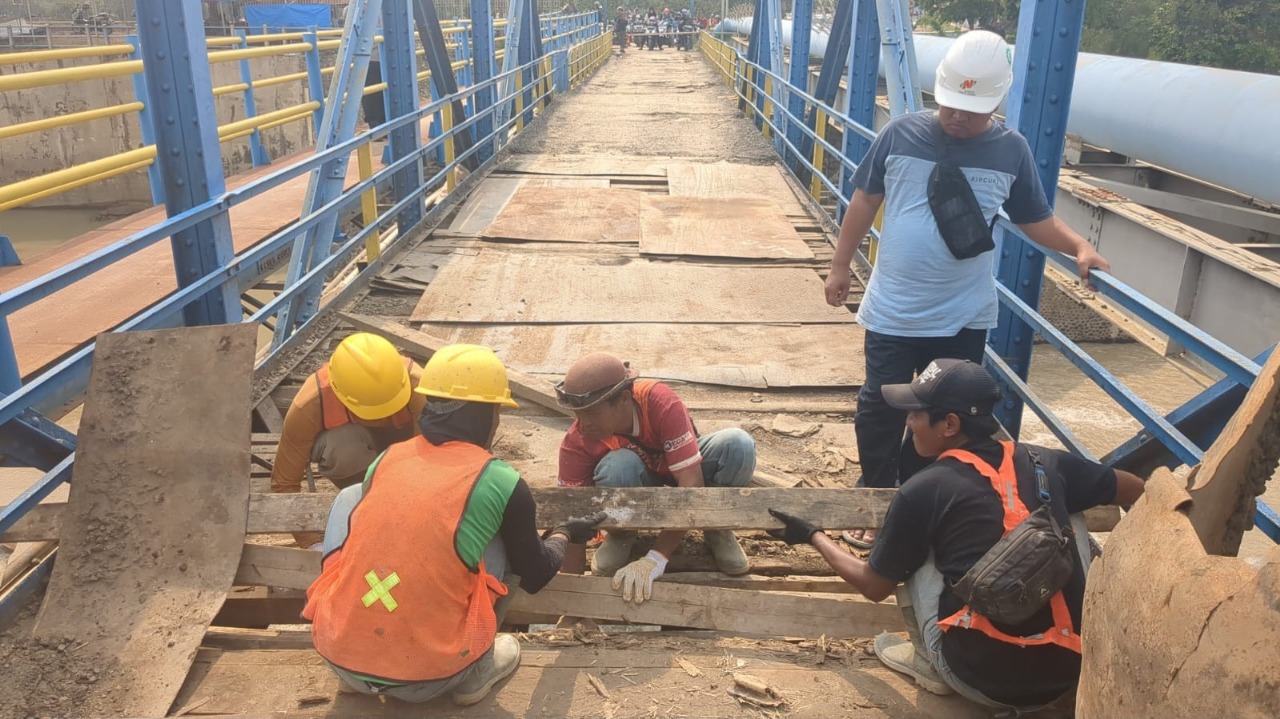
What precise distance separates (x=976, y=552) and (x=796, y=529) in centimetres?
77

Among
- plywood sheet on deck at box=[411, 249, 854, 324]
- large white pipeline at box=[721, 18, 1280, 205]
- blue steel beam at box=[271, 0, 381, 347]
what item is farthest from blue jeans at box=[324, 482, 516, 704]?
large white pipeline at box=[721, 18, 1280, 205]

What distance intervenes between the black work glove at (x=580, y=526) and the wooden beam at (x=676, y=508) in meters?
0.03

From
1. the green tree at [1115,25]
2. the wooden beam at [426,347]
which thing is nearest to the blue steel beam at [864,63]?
the wooden beam at [426,347]

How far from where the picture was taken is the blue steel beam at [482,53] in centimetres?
1102

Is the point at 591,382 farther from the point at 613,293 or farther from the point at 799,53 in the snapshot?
the point at 799,53

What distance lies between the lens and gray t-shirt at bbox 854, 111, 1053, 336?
3363 millimetres

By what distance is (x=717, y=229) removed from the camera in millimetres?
8148

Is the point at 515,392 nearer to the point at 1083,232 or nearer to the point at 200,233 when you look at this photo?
the point at 200,233

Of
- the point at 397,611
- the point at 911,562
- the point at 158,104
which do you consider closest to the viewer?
the point at 397,611

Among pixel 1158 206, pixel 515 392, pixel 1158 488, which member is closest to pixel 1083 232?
pixel 1158 206

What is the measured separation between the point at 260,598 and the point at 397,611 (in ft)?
4.06

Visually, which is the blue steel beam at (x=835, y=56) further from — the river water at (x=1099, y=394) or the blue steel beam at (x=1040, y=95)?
the blue steel beam at (x=1040, y=95)

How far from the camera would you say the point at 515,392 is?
4.87 metres

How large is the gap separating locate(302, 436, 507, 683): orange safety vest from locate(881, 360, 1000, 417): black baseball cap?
1.30m
